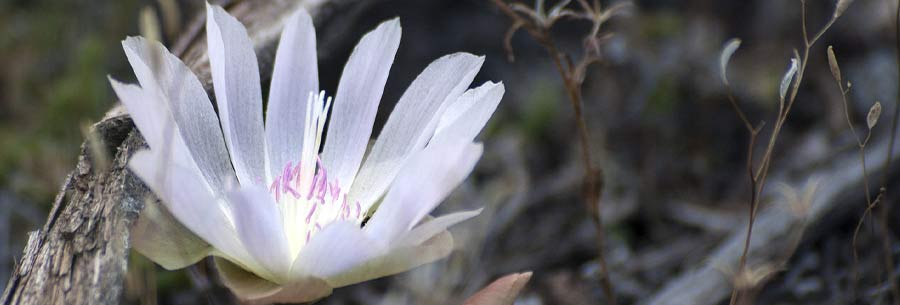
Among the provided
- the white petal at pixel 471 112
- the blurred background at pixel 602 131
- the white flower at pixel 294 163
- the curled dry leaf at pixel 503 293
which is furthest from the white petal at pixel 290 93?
the blurred background at pixel 602 131

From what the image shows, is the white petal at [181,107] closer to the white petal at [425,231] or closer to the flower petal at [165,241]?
the flower petal at [165,241]

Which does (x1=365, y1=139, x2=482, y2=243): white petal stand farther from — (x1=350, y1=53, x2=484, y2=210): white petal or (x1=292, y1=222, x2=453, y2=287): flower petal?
(x1=350, y1=53, x2=484, y2=210): white petal

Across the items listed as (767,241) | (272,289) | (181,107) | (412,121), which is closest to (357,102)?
(412,121)

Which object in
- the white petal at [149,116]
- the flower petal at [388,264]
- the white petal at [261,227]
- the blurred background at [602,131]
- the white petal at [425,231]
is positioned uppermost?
the white petal at [149,116]

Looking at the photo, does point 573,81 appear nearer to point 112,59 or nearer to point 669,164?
point 669,164

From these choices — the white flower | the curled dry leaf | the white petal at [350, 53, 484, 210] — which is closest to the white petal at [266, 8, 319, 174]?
the white flower

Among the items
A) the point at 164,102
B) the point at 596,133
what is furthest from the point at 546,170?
the point at 164,102

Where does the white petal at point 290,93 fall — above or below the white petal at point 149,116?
below

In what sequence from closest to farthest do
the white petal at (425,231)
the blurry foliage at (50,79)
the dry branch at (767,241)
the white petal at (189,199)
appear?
the white petal at (189,199), the white petal at (425,231), the dry branch at (767,241), the blurry foliage at (50,79)
